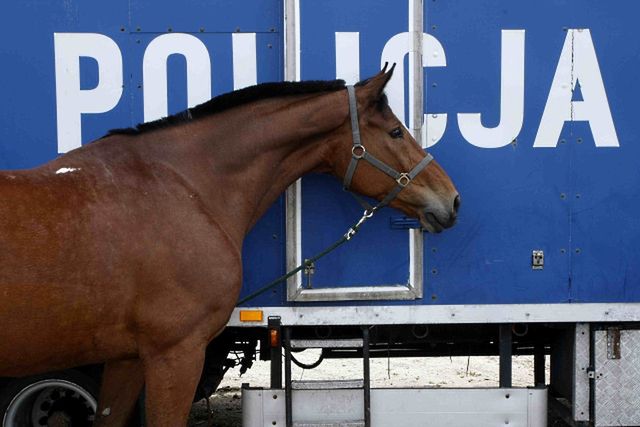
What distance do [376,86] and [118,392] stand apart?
6.60 feet

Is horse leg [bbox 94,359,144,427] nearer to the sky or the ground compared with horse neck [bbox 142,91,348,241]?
nearer to the ground

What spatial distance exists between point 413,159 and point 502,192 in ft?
1.97

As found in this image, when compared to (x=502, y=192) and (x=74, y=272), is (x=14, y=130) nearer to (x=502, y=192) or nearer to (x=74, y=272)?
(x=74, y=272)

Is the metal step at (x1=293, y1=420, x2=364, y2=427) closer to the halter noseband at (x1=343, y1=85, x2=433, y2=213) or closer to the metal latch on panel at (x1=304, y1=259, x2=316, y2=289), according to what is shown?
the metal latch on panel at (x1=304, y1=259, x2=316, y2=289)

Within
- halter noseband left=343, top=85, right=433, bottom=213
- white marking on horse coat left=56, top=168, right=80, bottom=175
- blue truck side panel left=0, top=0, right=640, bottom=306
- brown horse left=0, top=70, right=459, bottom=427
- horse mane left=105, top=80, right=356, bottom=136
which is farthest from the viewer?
blue truck side panel left=0, top=0, right=640, bottom=306

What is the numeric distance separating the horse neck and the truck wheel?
127 cm

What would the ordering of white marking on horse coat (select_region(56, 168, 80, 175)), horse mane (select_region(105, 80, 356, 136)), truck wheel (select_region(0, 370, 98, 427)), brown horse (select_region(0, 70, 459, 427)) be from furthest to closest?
truck wheel (select_region(0, 370, 98, 427)) → horse mane (select_region(105, 80, 356, 136)) → white marking on horse coat (select_region(56, 168, 80, 175)) → brown horse (select_region(0, 70, 459, 427))

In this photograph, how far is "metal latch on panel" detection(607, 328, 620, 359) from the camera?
4070 millimetres

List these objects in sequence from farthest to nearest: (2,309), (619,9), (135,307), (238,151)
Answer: (619,9)
(238,151)
(135,307)
(2,309)

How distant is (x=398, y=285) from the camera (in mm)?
3992

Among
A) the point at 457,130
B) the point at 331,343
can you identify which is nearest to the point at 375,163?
the point at 457,130

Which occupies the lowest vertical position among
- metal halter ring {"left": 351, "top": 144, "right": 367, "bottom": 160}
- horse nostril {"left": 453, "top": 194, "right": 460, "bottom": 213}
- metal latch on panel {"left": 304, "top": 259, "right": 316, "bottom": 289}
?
metal latch on panel {"left": 304, "top": 259, "right": 316, "bottom": 289}

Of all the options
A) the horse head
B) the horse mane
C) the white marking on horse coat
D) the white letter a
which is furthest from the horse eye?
the white marking on horse coat

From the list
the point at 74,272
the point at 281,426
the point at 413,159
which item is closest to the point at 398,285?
the point at 413,159
